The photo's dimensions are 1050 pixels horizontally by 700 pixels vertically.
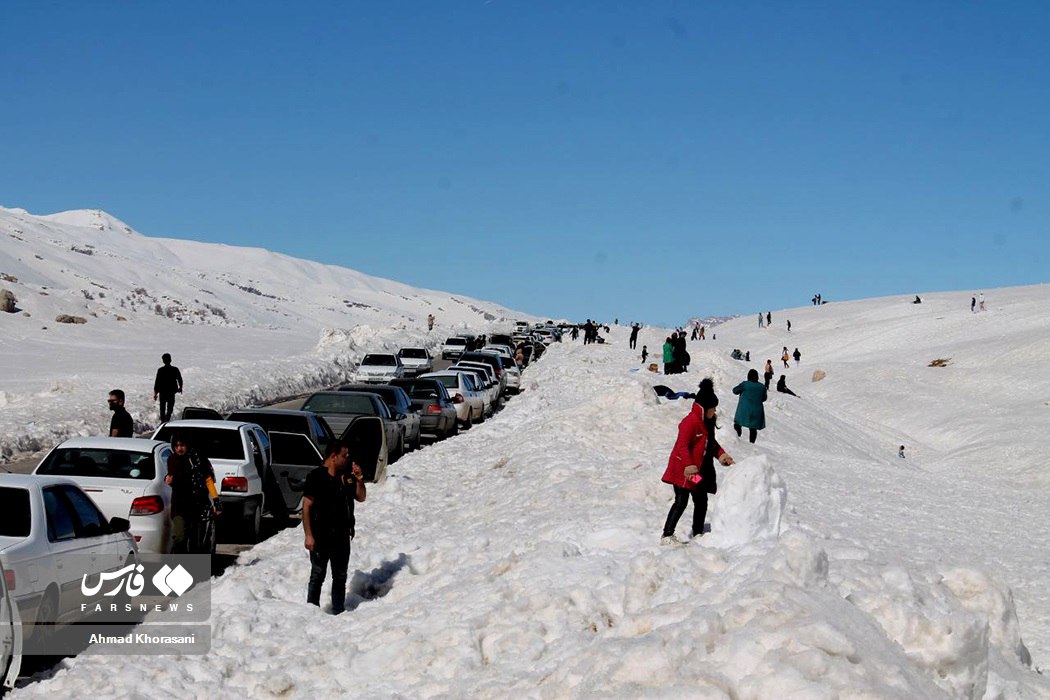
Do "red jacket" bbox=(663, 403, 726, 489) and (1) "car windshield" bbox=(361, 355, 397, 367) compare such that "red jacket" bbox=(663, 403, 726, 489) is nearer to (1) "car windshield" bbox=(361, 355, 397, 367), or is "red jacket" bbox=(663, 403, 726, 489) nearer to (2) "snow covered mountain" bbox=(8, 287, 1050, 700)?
(2) "snow covered mountain" bbox=(8, 287, 1050, 700)

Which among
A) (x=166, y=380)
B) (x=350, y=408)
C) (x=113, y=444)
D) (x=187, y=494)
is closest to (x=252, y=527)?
(x=113, y=444)

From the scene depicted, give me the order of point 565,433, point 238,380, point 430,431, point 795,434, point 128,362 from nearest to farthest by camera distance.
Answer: point 565,433, point 430,431, point 795,434, point 238,380, point 128,362

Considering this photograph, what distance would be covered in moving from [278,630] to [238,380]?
28.4 m

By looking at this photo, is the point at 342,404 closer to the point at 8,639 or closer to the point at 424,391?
the point at 424,391

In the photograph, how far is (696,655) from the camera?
6.32 m

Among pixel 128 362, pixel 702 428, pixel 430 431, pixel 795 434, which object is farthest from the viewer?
pixel 128 362

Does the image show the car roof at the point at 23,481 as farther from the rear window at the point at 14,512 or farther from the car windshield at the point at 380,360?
the car windshield at the point at 380,360

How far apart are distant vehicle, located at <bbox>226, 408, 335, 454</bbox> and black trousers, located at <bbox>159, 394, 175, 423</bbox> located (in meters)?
5.60

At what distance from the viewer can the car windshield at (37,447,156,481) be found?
39.1 feet

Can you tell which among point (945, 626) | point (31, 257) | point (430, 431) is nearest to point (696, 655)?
point (945, 626)

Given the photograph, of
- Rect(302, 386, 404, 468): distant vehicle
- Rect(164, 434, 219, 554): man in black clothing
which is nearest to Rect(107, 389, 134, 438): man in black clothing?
Rect(164, 434, 219, 554): man in black clothing

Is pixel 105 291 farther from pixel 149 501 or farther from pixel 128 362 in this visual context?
pixel 149 501

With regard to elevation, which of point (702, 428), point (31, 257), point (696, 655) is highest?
point (31, 257)

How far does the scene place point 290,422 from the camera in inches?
703
